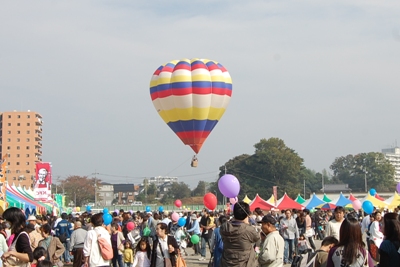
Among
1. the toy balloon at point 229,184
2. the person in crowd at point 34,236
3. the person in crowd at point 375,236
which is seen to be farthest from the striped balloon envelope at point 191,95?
the person in crowd at point 34,236

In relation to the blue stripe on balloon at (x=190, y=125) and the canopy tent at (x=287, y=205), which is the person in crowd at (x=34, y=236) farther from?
the canopy tent at (x=287, y=205)

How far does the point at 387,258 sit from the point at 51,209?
43593 mm

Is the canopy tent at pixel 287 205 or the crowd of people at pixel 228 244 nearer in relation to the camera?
the crowd of people at pixel 228 244

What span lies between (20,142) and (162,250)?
12777 cm

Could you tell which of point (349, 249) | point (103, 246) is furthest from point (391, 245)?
point (103, 246)

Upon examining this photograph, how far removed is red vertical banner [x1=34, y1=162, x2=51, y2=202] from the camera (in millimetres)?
41500

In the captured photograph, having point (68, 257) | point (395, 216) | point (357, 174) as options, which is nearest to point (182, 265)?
point (395, 216)

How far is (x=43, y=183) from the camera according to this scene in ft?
140

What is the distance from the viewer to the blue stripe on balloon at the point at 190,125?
3169 cm

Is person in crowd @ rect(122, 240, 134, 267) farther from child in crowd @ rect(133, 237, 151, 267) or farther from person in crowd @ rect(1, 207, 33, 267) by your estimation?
person in crowd @ rect(1, 207, 33, 267)

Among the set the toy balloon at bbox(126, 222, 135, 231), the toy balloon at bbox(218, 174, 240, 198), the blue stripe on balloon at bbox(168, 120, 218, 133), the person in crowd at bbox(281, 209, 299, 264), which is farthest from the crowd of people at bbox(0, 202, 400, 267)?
the blue stripe on balloon at bbox(168, 120, 218, 133)

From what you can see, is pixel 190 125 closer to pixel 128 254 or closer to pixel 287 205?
pixel 287 205

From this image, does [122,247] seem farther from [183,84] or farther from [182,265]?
[183,84]

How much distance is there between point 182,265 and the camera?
9703 millimetres
